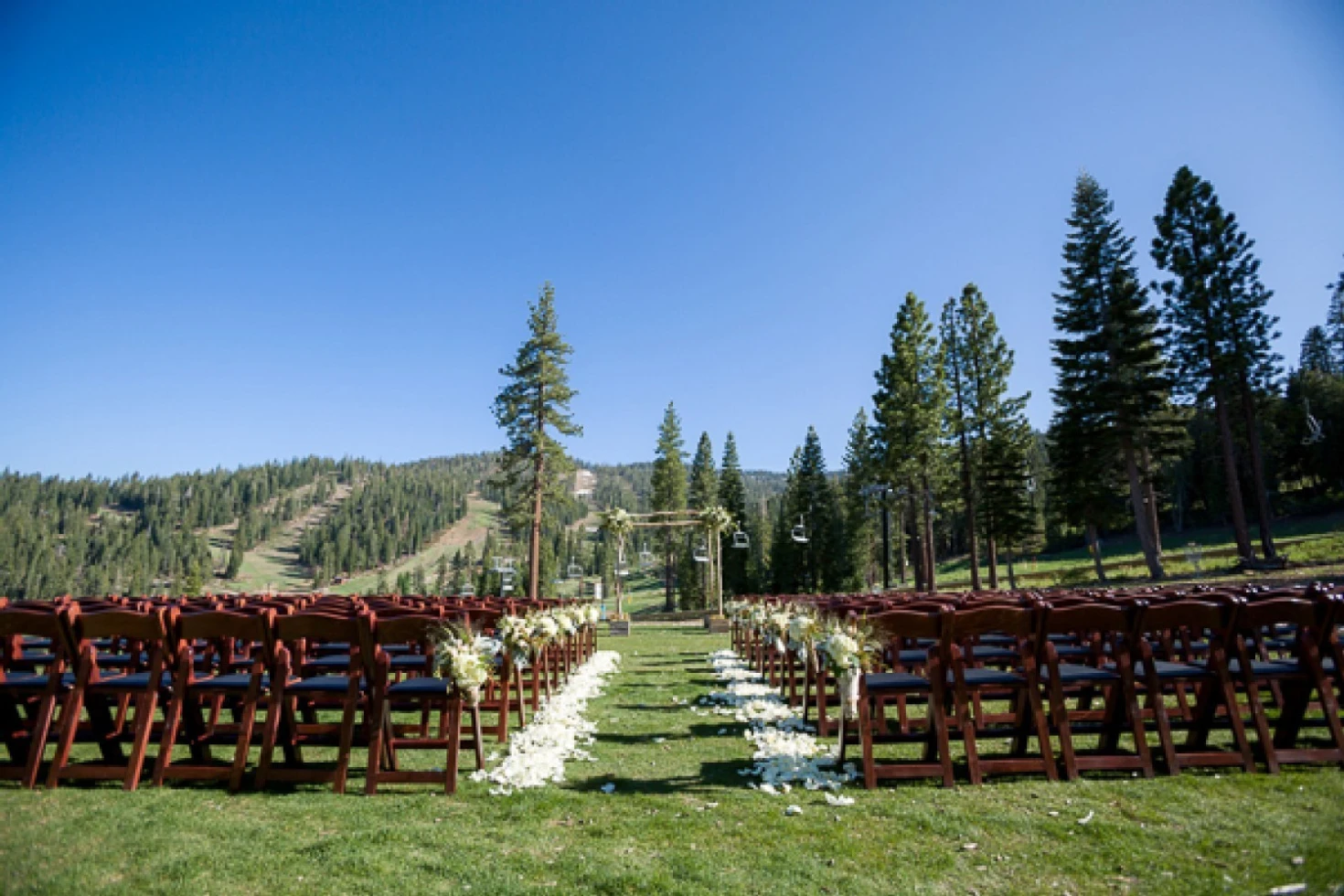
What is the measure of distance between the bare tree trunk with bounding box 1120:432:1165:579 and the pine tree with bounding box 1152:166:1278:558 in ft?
8.58

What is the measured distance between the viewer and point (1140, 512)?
23.8 m

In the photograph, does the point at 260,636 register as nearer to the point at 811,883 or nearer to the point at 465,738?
the point at 465,738

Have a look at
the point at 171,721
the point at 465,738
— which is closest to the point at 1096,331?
the point at 465,738

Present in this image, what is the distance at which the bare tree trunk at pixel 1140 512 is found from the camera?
23219 millimetres

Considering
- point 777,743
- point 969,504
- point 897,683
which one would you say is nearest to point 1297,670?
point 897,683

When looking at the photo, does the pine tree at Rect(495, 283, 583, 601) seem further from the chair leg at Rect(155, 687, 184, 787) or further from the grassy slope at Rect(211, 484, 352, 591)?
the grassy slope at Rect(211, 484, 352, 591)

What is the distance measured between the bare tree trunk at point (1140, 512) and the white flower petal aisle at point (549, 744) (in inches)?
901

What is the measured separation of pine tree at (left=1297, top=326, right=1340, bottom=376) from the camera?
58.1m

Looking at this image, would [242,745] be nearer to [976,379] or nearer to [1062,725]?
[1062,725]

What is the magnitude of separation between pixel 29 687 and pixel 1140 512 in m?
29.2

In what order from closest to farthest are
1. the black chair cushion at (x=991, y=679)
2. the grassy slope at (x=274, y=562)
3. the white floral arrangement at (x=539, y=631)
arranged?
the black chair cushion at (x=991, y=679)
the white floral arrangement at (x=539, y=631)
the grassy slope at (x=274, y=562)

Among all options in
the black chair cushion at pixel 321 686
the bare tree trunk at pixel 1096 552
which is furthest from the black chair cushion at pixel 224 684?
the bare tree trunk at pixel 1096 552

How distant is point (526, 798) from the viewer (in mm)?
4012

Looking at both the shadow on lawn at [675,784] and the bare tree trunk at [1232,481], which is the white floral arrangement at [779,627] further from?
the bare tree trunk at [1232,481]
